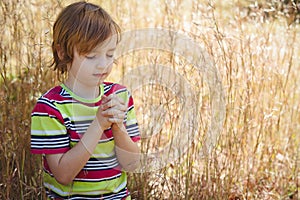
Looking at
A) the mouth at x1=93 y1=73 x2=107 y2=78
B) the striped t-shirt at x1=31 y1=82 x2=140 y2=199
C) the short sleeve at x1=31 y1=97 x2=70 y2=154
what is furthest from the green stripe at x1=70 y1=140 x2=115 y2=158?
the mouth at x1=93 y1=73 x2=107 y2=78

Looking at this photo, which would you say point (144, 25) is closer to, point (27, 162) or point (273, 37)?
point (273, 37)

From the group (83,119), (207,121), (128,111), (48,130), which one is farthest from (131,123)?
(207,121)

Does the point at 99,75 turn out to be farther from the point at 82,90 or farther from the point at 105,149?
the point at 105,149

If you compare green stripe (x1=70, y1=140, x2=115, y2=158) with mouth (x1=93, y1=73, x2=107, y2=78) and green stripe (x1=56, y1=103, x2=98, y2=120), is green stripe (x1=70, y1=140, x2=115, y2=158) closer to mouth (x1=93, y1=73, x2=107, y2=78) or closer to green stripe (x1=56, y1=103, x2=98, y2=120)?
green stripe (x1=56, y1=103, x2=98, y2=120)

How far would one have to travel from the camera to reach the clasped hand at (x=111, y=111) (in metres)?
1.36

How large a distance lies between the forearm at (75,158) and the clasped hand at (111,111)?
0.04 metres

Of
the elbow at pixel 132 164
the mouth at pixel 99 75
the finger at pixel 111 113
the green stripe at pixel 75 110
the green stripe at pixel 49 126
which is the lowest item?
the elbow at pixel 132 164

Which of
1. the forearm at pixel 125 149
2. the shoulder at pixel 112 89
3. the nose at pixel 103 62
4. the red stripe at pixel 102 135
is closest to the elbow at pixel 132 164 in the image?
the forearm at pixel 125 149

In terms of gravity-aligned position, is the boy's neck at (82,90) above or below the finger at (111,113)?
above

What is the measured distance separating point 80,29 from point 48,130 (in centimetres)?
31

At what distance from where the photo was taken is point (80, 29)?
1.46 m

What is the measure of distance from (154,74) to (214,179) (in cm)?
47

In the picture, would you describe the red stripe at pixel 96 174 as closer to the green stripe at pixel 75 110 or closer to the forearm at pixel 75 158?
the forearm at pixel 75 158

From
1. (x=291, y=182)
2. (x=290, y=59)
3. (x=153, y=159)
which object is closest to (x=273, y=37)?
(x=290, y=59)
